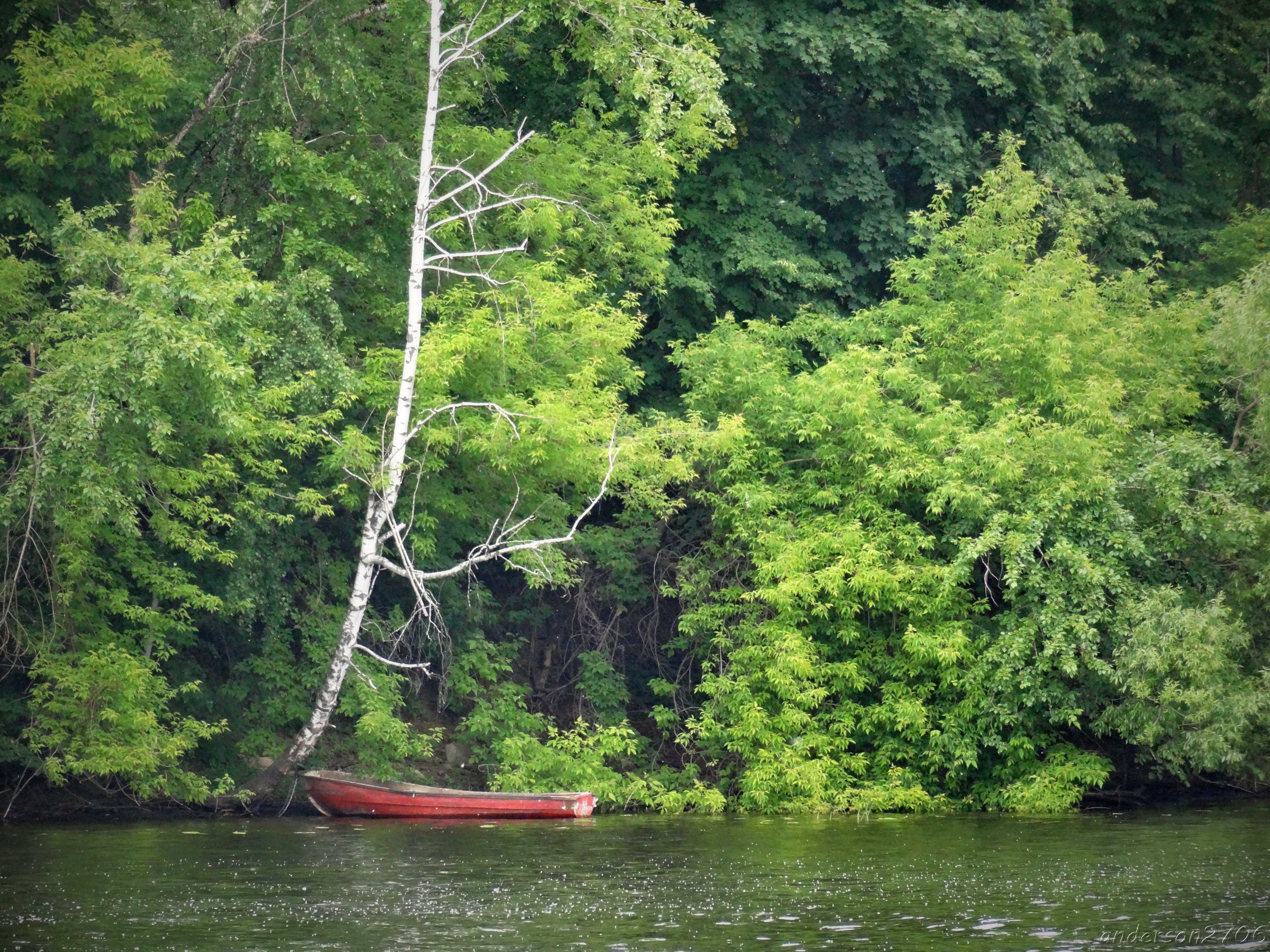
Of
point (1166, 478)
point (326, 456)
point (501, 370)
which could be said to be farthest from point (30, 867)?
point (1166, 478)

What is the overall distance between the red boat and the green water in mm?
923

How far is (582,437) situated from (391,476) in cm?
321

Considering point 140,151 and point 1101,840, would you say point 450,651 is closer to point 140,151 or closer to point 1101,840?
point 140,151

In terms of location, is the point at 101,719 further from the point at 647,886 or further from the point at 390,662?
the point at 647,886

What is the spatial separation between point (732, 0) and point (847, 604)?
1268cm

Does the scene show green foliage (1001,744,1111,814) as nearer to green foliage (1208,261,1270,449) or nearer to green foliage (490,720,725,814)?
green foliage (490,720,725,814)

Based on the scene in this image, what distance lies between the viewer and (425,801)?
876 inches

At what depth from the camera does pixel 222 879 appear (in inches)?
597

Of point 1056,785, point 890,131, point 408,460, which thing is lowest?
point 1056,785

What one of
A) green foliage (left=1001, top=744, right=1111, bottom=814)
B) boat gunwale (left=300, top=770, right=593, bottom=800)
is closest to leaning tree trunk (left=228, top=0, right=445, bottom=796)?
boat gunwale (left=300, top=770, right=593, bottom=800)

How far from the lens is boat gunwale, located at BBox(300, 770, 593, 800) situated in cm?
2206

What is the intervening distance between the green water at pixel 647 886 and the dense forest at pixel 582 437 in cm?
238

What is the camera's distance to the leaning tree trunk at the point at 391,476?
71.9 feet

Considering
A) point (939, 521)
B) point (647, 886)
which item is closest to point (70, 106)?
point (647, 886)
